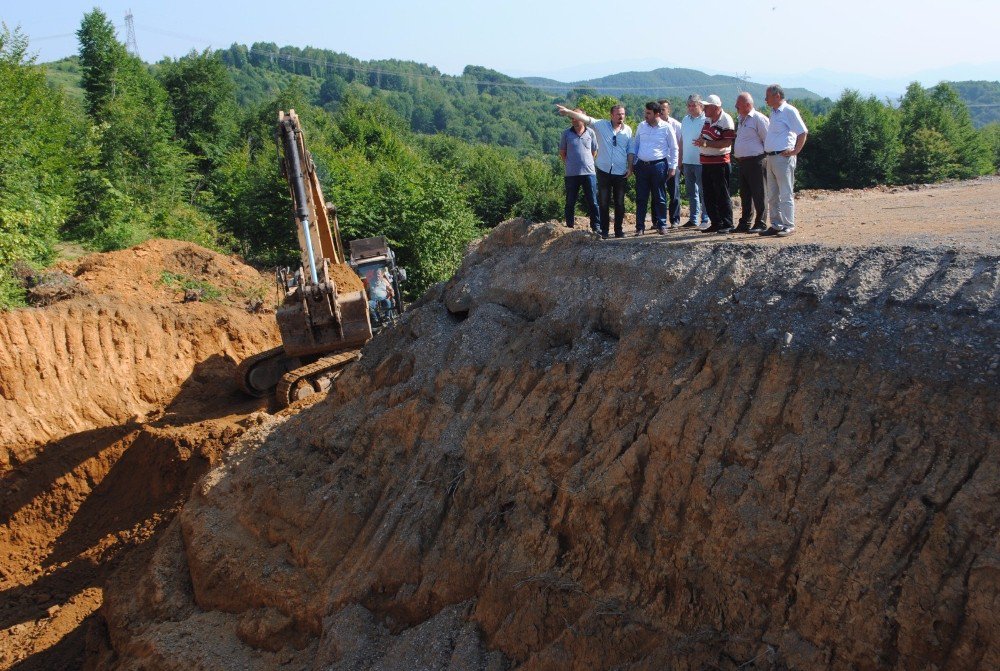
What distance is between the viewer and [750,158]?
9352 mm

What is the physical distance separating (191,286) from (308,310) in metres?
10.3

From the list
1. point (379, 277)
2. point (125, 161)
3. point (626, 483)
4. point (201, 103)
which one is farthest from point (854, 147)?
point (201, 103)

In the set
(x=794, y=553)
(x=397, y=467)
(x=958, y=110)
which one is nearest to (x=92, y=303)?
(x=397, y=467)

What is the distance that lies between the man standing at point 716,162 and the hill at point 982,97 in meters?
106

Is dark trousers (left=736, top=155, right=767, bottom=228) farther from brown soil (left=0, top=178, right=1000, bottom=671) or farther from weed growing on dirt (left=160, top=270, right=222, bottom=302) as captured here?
weed growing on dirt (left=160, top=270, right=222, bottom=302)

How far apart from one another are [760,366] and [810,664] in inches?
83.1

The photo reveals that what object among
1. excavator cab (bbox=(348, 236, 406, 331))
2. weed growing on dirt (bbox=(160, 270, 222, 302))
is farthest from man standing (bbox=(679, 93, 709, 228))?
weed growing on dirt (bbox=(160, 270, 222, 302))

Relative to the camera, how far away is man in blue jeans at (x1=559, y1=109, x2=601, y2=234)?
10648mm

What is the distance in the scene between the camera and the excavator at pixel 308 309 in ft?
45.5

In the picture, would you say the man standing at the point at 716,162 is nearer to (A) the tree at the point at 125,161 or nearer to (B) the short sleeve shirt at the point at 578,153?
(B) the short sleeve shirt at the point at 578,153

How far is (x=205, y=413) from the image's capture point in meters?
17.4

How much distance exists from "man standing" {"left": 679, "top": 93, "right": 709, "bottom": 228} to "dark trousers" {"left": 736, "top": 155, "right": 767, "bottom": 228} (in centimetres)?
98

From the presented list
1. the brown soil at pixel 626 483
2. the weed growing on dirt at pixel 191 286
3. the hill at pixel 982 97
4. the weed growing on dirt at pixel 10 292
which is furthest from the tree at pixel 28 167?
the hill at pixel 982 97

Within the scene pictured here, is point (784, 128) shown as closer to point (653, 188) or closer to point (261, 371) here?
point (653, 188)
